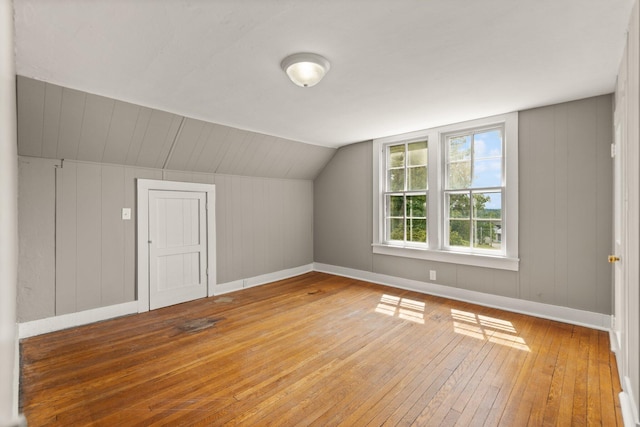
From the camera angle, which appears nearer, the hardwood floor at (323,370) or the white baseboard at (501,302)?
the hardwood floor at (323,370)

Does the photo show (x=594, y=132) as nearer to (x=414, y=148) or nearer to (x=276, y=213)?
(x=414, y=148)

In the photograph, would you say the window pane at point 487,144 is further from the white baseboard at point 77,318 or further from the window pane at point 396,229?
the white baseboard at point 77,318

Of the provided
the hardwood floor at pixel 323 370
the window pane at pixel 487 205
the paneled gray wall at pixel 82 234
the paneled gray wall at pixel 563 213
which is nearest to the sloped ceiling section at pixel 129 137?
the paneled gray wall at pixel 82 234

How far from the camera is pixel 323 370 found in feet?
8.26

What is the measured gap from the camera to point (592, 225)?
330 centimetres

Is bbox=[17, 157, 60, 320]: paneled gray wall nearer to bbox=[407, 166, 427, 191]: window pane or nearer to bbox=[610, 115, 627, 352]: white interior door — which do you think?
bbox=[407, 166, 427, 191]: window pane

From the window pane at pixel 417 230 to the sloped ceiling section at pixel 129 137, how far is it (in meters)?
2.22

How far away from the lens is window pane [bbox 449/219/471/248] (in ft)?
14.2

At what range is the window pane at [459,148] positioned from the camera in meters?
4.28

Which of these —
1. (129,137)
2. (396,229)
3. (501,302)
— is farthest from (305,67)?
(501,302)

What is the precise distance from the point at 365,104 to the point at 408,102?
472 millimetres

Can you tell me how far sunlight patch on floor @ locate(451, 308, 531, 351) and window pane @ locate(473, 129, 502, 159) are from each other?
2.10 m

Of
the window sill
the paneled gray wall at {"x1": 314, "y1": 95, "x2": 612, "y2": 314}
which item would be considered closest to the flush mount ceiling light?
the paneled gray wall at {"x1": 314, "y1": 95, "x2": 612, "y2": 314}

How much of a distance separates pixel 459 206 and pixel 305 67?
10.2ft
